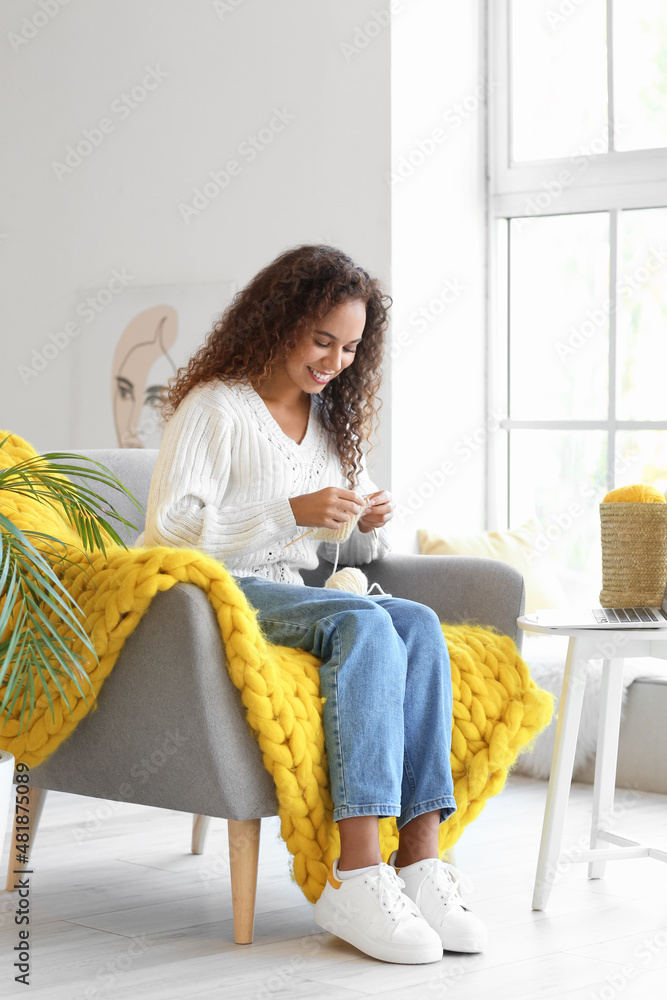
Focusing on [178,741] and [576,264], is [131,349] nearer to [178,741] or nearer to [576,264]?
[576,264]

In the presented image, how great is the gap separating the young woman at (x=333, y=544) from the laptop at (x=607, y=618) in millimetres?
172

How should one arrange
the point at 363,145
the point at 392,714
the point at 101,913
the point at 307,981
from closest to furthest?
1. the point at 307,981
2. the point at 392,714
3. the point at 101,913
4. the point at 363,145

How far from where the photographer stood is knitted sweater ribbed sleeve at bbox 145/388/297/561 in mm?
1928

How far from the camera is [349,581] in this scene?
2.13m

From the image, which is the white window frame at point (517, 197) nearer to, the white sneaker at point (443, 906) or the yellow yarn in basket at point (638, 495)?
Answer: the yellow yarn in basket at point (638, 495)

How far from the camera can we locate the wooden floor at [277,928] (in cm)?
159

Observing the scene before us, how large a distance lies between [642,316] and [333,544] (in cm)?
153

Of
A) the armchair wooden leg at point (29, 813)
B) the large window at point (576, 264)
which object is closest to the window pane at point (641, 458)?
the large window at point (576, 264)

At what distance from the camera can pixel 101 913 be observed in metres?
1.92

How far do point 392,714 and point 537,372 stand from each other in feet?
6.72

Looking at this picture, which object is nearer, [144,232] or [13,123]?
[144,232]

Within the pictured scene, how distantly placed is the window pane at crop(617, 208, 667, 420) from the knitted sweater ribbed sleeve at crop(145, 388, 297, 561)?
5.72 feet

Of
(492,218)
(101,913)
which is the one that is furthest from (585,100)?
(101,913)

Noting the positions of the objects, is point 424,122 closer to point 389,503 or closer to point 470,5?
point 470,5
